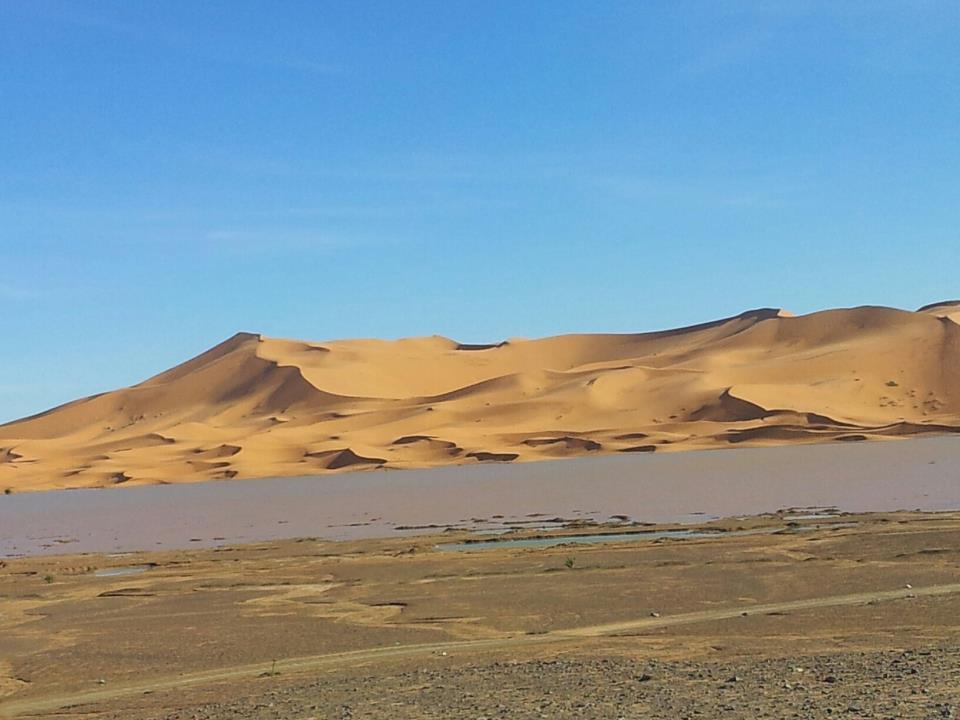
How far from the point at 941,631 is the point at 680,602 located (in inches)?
153

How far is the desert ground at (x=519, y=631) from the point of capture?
8852 millimetres

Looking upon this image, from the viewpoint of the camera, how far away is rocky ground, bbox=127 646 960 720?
790cm

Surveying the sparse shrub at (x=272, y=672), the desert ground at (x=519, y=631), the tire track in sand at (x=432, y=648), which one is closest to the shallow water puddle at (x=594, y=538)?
the desert ground at (x=519, y=631)

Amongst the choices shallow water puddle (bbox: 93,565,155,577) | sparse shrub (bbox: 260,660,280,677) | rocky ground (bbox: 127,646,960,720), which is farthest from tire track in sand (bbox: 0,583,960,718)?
shallow water puddle (bbox: 93,565,155,577)

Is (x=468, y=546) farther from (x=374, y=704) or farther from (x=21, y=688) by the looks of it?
(x=374, y=704)

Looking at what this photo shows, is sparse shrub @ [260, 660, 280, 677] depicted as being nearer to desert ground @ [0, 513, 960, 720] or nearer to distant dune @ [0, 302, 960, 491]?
desert ground @ [0, 513, 960, 720]

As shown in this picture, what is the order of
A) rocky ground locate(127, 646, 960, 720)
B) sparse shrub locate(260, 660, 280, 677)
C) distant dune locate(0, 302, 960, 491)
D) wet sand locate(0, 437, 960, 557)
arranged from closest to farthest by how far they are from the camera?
rocky ground locate(127, 646, 960, 720) < sparse shrub locate(260, 660, 280, 677) < wet sand locate(0, 437, 960, 557) < distant dune locate(0, 302, 960, 491)

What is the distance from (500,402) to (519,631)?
7696cm

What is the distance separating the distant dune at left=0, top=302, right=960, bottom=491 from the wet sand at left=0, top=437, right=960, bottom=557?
8794mm

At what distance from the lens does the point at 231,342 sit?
138750 mm

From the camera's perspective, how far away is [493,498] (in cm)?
3769

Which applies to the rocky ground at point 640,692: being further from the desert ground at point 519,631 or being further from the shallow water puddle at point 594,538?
the shallow water puddle at point 594,538


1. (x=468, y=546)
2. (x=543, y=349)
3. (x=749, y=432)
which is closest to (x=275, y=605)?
(x=468, y=546)

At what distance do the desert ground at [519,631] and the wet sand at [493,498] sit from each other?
5930 millimetres
